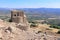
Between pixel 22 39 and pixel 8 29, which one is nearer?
pixel 22 39

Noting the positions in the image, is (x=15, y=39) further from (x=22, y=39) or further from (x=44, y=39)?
(x=44, y=39)

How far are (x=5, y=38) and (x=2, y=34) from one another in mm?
633

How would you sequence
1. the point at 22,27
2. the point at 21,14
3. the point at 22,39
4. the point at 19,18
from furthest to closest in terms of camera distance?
the point at 21,14, the point at 19,18, the point at 22,27, the point at 22,39

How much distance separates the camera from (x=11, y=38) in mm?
14148

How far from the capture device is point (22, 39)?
577 inches

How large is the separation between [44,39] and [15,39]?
266cm

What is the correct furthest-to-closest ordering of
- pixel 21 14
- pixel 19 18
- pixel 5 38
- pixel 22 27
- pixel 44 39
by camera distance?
pixel 21 14 → pixel 19 18 → pixel 22 27 → pixel 44 39 → pixel 5 38

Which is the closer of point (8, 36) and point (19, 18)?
point (8, 36)

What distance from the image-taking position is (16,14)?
34.0 metres

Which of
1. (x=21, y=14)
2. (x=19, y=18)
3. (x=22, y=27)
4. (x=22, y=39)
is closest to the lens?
(x=22, y=39)

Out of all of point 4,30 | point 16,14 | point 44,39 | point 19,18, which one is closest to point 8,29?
point 4,30

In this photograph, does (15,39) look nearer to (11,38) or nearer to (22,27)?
(11,38)

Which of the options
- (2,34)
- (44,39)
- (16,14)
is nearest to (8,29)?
(2,34)

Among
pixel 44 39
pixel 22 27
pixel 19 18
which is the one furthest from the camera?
pixel 19 18
